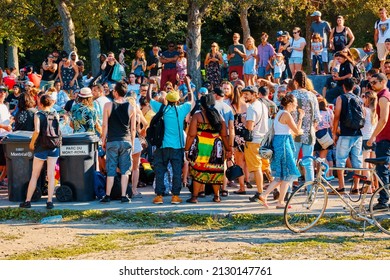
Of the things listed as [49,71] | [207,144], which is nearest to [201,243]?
[207,144]

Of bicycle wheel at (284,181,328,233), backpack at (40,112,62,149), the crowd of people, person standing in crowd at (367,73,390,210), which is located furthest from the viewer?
backpack at (40,112,62,149)

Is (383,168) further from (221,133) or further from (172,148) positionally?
(172,148)

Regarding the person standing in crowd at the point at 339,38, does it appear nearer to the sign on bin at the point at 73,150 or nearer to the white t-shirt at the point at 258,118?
the white t-shirt at the point at 258,118

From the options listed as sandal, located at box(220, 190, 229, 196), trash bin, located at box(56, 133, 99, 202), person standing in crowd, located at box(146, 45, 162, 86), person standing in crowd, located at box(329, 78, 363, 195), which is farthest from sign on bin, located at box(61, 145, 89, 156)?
person standing in crowd, located at box(146, 45, 162, 86)

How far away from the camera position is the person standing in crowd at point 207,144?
13.0 meters

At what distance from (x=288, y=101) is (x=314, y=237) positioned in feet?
7.27

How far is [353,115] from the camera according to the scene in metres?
13.3

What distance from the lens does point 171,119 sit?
13.3 metres

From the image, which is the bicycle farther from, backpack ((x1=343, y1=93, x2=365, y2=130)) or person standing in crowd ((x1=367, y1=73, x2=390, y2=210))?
backpack ((x1=343, y1=93, x2=365, y2=130))

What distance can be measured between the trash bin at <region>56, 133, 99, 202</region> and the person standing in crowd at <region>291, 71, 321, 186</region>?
326 centimetres

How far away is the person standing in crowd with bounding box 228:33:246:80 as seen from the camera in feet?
73.3

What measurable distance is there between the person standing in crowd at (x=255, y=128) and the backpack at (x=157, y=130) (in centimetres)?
Answer: 132
